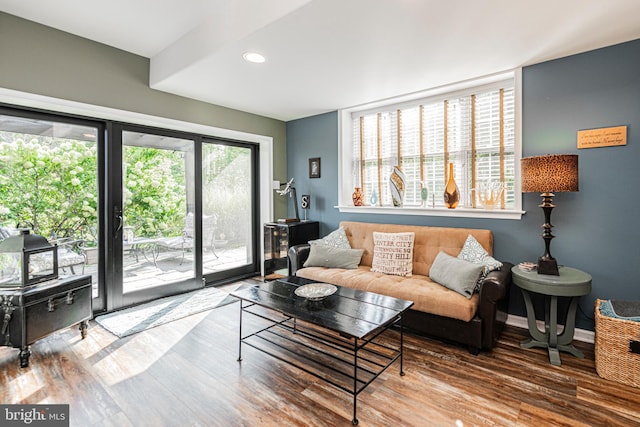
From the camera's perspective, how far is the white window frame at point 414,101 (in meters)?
2.88

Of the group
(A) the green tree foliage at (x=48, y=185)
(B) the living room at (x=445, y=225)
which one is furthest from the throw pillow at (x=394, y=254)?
(A) the green tree foliage at (x=48, y=185)

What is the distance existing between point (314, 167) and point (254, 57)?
2.06 m

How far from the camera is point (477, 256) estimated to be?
277cm

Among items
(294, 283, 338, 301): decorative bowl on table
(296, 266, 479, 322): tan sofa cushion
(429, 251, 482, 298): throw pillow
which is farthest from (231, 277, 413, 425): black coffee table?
(429, 251, 482, 298): throw pillow

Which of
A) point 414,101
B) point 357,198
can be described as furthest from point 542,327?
point 414,101

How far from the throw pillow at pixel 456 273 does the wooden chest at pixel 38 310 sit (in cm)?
305

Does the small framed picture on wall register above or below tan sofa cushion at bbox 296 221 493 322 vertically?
above

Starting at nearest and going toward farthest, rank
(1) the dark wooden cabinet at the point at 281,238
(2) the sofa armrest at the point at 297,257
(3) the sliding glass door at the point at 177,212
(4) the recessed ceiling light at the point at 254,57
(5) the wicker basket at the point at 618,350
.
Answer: (5) the wicker basket at the point at 618,350
(4) the recessed ceiling light at the point at 254,57
(3) the sliding glass door at the point at 177,212
(2) the sofa armrest at the point at 297,257
(1) the dark wooden cabinet at the point at 281,238

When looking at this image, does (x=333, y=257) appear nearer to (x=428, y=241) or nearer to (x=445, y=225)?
(x=428, y=241)

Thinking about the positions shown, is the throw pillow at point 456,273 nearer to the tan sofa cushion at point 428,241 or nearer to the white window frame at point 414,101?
the tan sofa cushion at point 428,241

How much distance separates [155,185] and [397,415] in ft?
10.9

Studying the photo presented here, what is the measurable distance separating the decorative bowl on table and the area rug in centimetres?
151

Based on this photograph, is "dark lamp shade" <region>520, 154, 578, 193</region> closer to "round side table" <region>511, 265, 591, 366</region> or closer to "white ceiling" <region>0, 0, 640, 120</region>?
"round side table" <region>511, 265, 591, 366</region>

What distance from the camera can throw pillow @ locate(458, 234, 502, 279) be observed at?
2623mm
